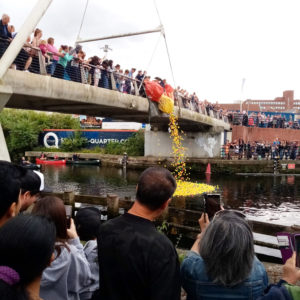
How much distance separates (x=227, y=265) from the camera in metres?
1.96

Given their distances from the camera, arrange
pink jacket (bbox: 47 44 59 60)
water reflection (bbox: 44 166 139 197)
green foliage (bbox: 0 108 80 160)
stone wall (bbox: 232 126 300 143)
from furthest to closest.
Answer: green foliage (bbox: 0 108 80 160)
stone wall (bbox: 232 126 300 143)
water reflection (bbox: 44 166 139 197)
pink jacket (bbox: 47 44 59 60)

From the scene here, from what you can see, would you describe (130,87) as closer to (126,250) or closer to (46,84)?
(46,84)

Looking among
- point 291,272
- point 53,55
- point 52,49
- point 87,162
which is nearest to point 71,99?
point 53,55

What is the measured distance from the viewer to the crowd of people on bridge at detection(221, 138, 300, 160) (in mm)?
27406

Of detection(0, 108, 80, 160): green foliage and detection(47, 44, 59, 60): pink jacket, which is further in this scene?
detection(0, 108, 80, 160): green foliage

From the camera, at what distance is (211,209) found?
2793 mm

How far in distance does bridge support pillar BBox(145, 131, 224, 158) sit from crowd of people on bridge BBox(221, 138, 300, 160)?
1.57 meters

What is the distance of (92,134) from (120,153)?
27.6ft

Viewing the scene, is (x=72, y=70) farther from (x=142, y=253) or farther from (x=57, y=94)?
(x=142, y=253)

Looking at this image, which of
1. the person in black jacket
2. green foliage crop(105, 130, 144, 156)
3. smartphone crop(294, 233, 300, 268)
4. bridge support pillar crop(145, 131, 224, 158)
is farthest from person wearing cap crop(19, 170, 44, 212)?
green foliage crop(105, 130, 144, 156)

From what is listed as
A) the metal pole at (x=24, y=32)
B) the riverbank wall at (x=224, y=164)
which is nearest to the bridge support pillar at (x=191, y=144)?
the riverbank wall at (x=224, y=164)

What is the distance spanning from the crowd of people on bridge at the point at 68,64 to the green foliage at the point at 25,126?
29.1m

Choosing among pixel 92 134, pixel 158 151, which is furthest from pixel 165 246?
pixel 92 134

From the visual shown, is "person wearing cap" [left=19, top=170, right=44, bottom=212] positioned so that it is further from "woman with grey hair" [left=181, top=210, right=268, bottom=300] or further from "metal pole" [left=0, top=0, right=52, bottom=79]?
"metal pole" [left=0, top=0, right=52, bottom=79]
